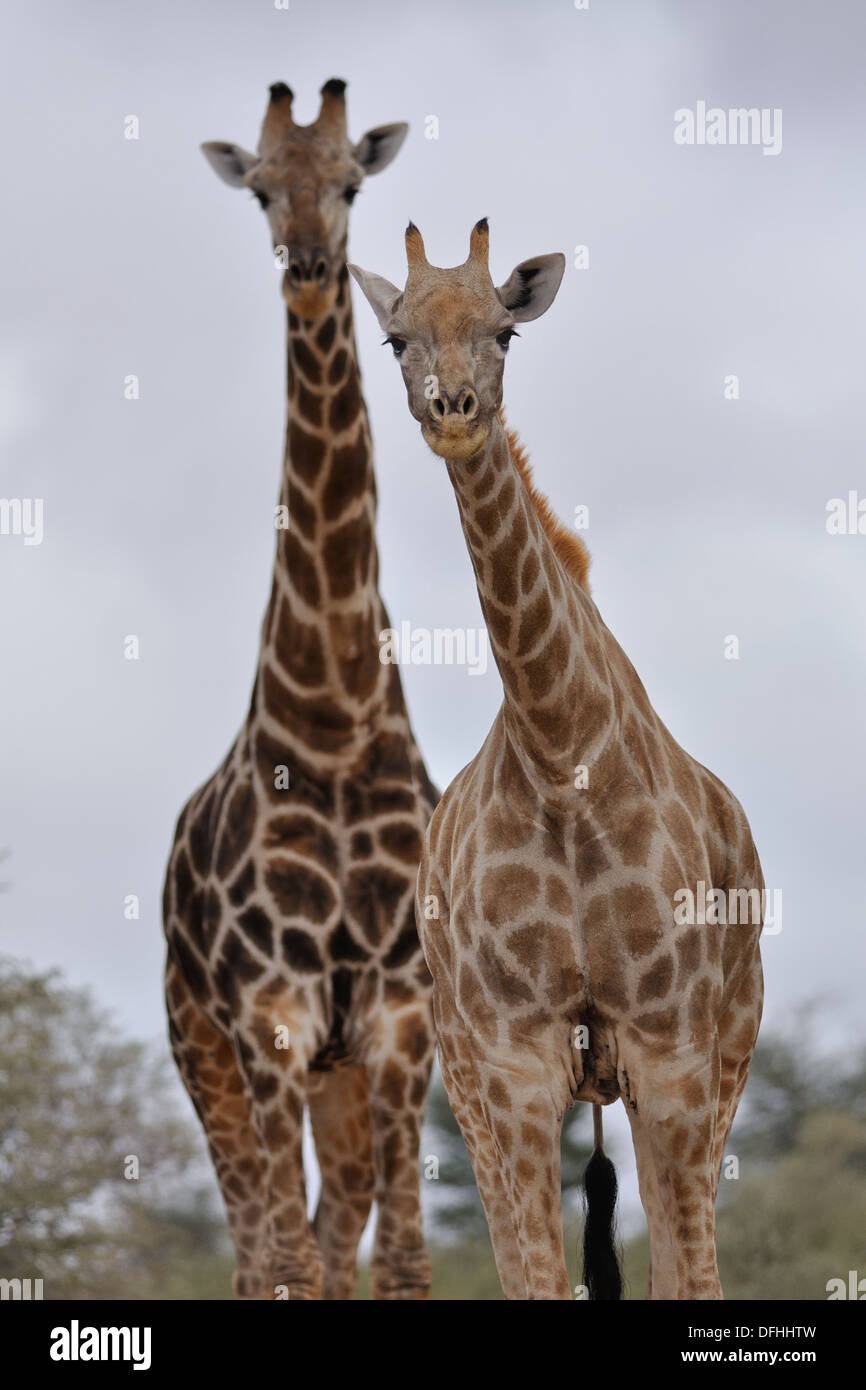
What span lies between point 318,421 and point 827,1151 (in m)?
10.9

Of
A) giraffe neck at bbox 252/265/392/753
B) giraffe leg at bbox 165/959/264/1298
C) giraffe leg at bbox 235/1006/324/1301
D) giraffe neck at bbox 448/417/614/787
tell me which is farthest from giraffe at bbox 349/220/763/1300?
giraffe leg at bbox 165/959/264/1298

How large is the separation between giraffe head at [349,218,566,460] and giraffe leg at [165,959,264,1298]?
3.84 metres

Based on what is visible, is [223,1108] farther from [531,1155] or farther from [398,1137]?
[531,1155]

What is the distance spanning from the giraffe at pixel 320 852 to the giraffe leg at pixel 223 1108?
0.7 inches

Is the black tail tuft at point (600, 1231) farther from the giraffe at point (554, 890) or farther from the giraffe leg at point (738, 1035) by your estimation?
the giraffe at point (554, 890)

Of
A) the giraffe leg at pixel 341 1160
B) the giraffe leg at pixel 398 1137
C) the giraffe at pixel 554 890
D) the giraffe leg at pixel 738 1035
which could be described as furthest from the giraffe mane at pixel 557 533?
the giraffe leg at pixel 341 1160

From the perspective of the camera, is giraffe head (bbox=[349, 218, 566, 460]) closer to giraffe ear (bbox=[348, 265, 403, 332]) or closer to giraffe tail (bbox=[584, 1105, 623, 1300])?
giraffe ear (bbox=[348, 265, 403, 332])

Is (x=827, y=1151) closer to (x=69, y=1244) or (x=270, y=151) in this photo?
(x=69, y=1244)

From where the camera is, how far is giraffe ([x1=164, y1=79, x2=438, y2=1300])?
7172mm

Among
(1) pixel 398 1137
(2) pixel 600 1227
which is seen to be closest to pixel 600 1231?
(2) pixel 600 1227

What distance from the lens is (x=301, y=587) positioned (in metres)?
7.71

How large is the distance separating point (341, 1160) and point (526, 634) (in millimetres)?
3510
